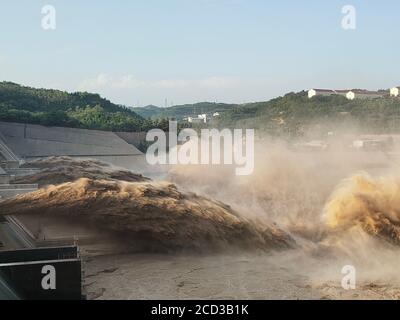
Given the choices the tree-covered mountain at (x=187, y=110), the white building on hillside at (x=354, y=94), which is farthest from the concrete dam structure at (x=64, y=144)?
the tree-covered mountain at (x=187, y=110)

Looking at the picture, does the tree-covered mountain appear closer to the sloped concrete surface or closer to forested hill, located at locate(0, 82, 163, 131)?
forested hill, located at locate(0, 82, 163, 131)

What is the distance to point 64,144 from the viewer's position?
38.8 m

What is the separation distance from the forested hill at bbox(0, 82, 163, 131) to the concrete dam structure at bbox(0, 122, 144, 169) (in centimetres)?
154

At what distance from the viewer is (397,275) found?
16.0 meters

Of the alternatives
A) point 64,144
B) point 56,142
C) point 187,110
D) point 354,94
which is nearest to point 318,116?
point 354,94

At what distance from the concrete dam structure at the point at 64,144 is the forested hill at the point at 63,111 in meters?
1.54

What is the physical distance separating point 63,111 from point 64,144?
582 inches

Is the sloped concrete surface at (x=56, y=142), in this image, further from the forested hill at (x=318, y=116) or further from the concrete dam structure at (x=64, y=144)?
the forested hill at (x=318, y=116)

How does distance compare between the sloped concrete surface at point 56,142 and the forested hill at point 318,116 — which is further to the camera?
the forested hill at point 318,116

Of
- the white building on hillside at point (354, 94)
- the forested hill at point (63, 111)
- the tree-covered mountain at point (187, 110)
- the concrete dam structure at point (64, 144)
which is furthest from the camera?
the tree-covered mountain at point (187, 110)

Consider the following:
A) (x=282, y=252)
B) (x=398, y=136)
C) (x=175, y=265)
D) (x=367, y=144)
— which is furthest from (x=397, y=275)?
(x=398, y=136)

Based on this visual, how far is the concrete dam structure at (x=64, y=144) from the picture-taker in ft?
121
